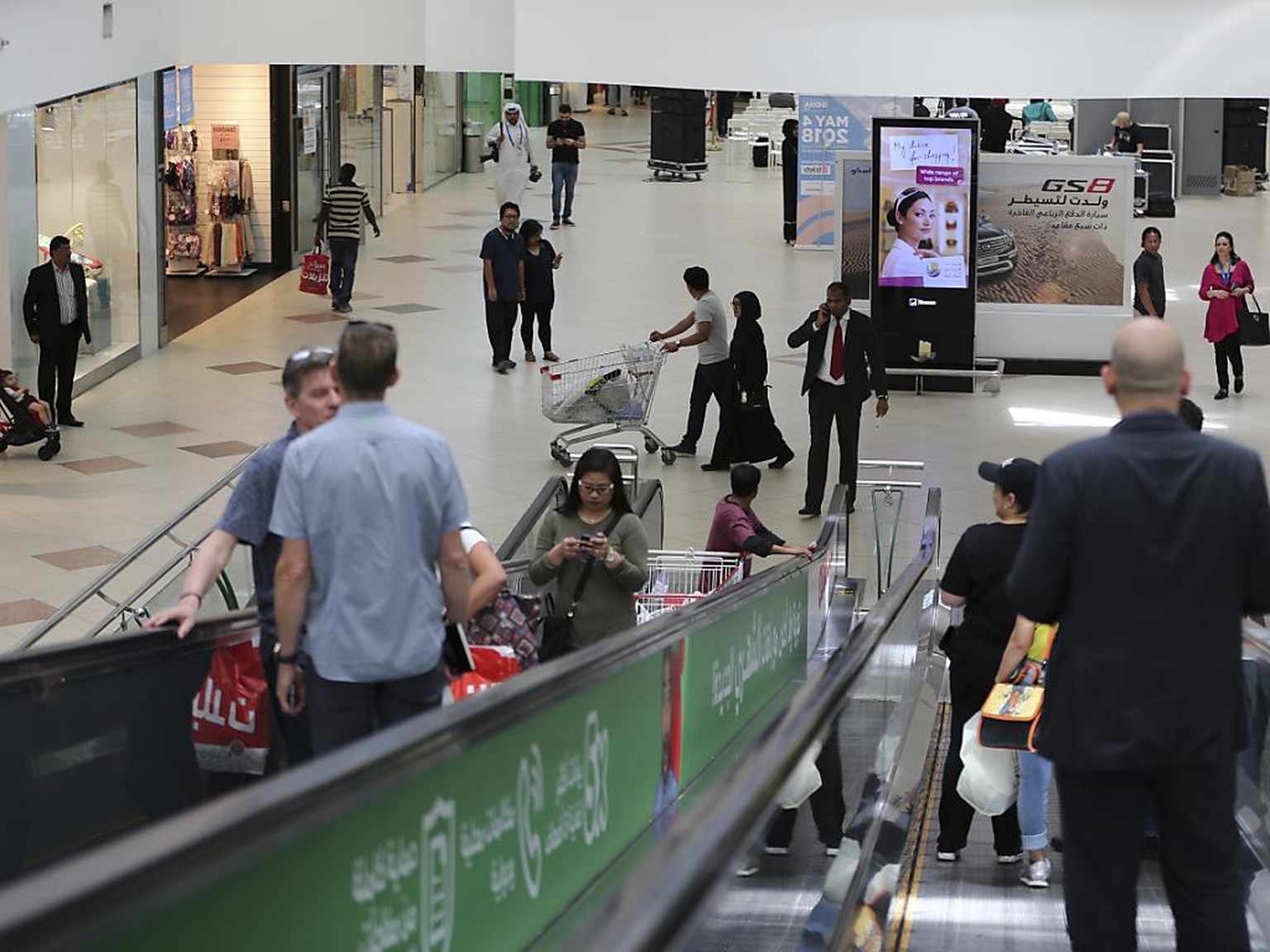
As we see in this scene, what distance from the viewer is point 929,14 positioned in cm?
1375

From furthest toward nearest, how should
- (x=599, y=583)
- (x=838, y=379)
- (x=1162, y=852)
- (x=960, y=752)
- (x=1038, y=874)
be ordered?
(x=838, y=379) < (x=599, y=583) < (x=960, y=752) < (x=1038, y=874) < (x=1162, y=852)

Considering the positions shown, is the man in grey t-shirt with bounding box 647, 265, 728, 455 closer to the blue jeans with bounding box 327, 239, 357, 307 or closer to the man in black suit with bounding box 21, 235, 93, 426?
the man in black suit with bounding box 21, 235, 93, 426

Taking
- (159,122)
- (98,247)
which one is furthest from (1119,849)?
(159,122)

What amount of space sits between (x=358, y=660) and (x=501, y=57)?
35.9 ft

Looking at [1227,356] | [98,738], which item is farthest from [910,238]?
[98,738]

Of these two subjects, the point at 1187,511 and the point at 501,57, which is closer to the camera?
the point at 1187,511

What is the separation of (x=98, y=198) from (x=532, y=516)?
33.8 ft

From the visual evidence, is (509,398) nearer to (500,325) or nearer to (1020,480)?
(500,325)

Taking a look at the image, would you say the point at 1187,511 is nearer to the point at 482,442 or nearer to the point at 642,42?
the point at 642,42

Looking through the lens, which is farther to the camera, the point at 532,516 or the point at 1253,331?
the point at 1253,331

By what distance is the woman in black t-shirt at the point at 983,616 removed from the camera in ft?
22.2

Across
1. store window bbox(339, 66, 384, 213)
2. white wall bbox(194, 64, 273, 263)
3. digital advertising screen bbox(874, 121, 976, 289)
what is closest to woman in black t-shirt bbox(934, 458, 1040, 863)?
digital advertising screen bbox(874, 121, 976, 289)

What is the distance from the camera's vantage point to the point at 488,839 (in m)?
3.72

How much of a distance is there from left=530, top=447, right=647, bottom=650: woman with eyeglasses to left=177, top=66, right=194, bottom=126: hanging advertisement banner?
15.8m
